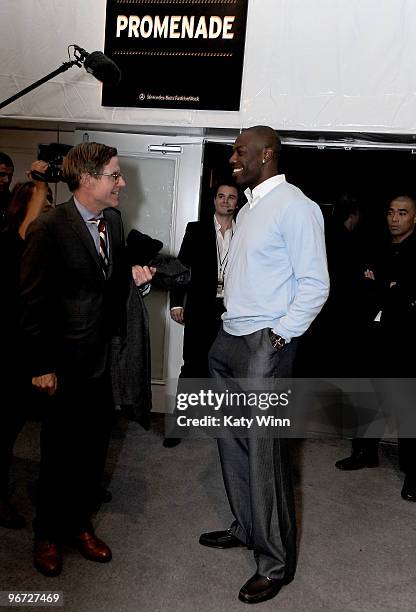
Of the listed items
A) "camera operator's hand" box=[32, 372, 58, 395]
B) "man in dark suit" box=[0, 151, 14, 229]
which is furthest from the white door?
"camera operator's hand" box=[32, 372, 58, 395]

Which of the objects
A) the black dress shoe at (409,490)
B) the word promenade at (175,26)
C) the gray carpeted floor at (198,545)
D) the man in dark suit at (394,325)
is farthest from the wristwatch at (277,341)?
the word promenade at (175,26)

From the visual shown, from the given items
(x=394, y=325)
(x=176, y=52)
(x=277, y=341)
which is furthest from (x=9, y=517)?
(x=176, y=52)

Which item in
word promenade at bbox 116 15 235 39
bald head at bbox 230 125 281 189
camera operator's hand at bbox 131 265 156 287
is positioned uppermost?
word promenade at bbox 116 15 235 39

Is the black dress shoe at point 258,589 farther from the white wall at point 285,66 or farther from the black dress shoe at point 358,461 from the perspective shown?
the white wall at point 285,66

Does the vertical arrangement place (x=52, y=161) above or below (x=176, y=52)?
below

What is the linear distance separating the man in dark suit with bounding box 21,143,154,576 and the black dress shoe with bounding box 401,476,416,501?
156 centimetres

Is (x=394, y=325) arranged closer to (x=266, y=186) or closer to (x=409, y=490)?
(x=409, y=490)

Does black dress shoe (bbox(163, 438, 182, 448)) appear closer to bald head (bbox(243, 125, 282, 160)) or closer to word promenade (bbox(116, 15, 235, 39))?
bald head (bbox(243, 125, 282, 160))

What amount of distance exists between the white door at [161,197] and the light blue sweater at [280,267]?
1.71 m

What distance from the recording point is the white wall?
3.16m

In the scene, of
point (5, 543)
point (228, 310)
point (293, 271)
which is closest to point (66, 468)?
point (5, 543)

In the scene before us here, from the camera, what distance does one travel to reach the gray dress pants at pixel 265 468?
209 cm

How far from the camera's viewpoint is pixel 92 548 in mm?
2303

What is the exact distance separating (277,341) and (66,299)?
77 centimetres
